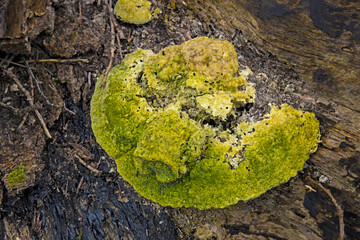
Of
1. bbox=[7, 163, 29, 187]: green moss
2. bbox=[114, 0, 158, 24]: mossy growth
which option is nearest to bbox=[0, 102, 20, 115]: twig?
bbox=[7, 163, 29, 187]: green moss

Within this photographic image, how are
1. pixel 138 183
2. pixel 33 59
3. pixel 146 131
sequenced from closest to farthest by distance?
1. pixel 146 131
2. pixel 138 183
3. pixel 33 59

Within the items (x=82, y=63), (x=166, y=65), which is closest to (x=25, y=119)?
(x=82, y=63)

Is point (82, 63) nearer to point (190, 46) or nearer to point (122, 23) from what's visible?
point (122, 23)

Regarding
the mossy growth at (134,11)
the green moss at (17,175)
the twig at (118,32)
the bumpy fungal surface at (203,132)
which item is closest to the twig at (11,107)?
the green moss at (17,175)

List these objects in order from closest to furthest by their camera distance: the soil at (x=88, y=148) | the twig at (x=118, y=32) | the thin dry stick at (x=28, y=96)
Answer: the soil at (x=88, y=148) < the thin dry stick at (x=28, y=96) < the twig at (x=118, y=32)

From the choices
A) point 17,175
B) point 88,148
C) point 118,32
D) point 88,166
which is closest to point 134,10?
point 118,32

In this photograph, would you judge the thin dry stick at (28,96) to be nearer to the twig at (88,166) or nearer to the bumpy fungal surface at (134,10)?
the twig at (88,166)

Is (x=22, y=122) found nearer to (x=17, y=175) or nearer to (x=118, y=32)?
(x=17, y=175)
